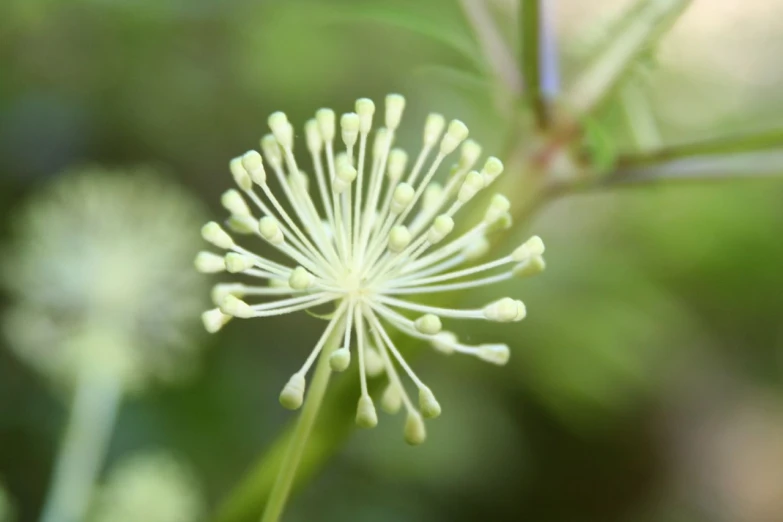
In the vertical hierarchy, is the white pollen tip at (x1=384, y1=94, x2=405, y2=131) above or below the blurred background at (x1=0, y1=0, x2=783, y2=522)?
below

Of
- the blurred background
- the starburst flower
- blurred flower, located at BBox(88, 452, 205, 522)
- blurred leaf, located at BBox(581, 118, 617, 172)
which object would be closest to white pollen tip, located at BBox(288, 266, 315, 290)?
the starburst flower

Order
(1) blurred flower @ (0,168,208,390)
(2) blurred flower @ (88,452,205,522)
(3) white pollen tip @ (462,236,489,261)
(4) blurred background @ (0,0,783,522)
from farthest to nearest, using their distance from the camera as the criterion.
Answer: (4) blurred background @ (0,0,783,522) < (1) blurred flower @ (0,168,208,390) < (2) blurred flower @ (88,452,205,522) < (3) white pollen tip @ (462,236,489,261)

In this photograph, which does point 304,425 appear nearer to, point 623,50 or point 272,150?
point 272,150

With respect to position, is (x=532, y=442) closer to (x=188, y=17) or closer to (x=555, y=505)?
(x=555, y=505)

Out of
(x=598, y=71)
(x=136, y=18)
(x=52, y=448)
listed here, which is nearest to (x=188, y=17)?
(x=136, y=18)

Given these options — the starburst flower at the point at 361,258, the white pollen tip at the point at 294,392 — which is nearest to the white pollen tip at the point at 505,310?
the starburst flower at the point at 361,258

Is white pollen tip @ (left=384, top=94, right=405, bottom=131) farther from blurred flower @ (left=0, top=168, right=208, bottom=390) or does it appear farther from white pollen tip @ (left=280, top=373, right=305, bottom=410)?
blurred flower @ (left=0, top=168, right=208, bottom=390)
